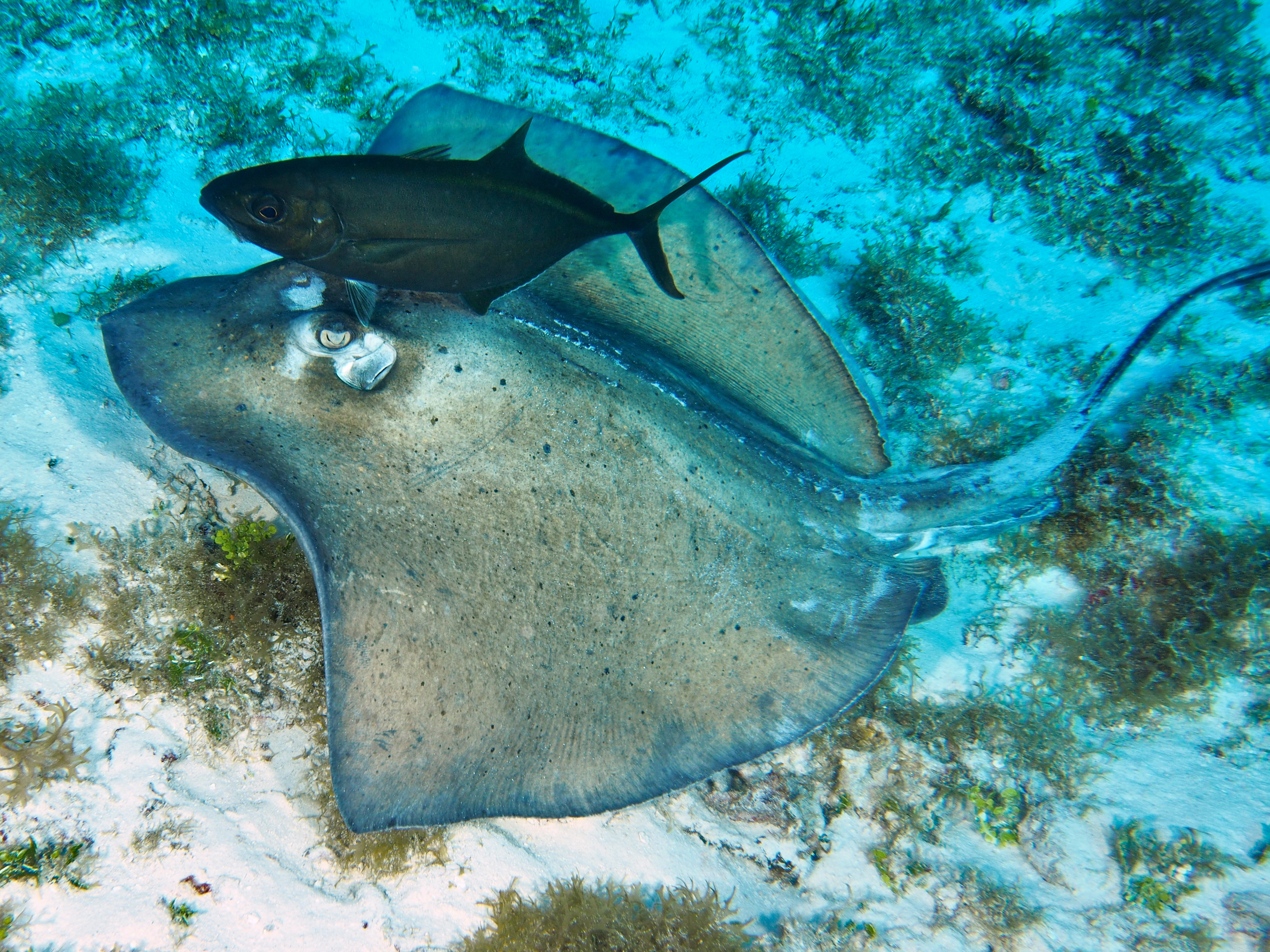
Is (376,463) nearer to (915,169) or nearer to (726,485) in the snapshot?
(726,485)

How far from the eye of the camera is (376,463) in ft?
8.30

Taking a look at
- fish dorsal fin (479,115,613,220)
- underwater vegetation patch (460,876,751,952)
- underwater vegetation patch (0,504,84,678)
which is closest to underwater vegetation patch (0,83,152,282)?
underwater vegetation patch (0,504,84,678)

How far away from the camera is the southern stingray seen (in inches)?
97.0

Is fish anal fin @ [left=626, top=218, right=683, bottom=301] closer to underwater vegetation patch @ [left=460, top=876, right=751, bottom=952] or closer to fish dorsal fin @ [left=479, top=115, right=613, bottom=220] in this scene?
fish dorsal fin @ [left=479, top=115, right=613, bottom=220]

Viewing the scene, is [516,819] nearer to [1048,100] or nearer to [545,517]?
[545,517]

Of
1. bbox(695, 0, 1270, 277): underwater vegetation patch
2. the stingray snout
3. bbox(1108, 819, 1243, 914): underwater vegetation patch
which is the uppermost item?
bbox(695, 0, 1270, 277): underwater vegetation patch

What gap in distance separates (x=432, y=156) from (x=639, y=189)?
117cm

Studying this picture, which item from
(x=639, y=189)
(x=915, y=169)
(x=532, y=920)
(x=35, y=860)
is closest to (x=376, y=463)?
(x=639, y=189)

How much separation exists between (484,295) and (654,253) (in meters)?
0.82

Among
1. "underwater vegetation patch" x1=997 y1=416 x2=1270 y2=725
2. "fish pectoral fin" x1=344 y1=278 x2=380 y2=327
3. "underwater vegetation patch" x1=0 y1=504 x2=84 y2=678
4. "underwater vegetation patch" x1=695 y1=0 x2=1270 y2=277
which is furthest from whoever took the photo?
"underwater vegetation patch" x1=695 y1=0 x2=1270 y2=277

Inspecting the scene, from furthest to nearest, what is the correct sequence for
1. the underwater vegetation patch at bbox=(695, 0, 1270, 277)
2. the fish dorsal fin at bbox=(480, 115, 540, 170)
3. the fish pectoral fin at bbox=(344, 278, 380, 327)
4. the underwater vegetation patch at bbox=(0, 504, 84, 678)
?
the underwater vegetation patch at bbox=(695, 0, 1270, 277) → the underwater vegetation patch at bbox=(0, 504, 84, 678) → the fish pectoral fin at bbox=(344, 278, 380, 327) → the fish dorsal fin at bbox=(480, 115, 540, 170)

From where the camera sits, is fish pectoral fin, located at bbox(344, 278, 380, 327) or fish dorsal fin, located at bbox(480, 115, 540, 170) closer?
fish dorsal fin, located at bbox(480, 115, 540, 170)

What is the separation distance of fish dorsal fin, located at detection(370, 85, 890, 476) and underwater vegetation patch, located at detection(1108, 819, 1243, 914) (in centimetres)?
377

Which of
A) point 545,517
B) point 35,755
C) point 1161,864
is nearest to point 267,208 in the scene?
point 545,517
